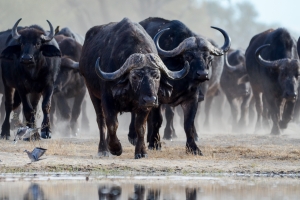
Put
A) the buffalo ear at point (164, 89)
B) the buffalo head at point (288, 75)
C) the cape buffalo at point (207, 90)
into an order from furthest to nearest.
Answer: the buffalo head at point (288, 75) < the cape buffalo at point (207, 90) < the buffalo ear at point (164, 89)

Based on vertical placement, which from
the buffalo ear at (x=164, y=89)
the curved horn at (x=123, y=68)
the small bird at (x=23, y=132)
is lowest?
the small bird at (x=23, y=132)

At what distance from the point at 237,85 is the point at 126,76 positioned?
14.8m

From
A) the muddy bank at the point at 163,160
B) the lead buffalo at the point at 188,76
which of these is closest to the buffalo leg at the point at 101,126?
the muddy bank at the point at 163,160

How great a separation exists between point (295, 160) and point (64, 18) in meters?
52.5

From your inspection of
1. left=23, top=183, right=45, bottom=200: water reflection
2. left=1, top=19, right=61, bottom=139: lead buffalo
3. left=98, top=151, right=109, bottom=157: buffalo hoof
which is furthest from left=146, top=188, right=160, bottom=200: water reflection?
left=1, top=19, right=61, bottom=139: lead buffalo

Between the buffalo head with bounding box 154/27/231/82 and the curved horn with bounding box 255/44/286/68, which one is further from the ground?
the curved horn with bounding box 255/44/286/68

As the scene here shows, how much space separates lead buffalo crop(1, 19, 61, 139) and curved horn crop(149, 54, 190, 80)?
13.4 ft

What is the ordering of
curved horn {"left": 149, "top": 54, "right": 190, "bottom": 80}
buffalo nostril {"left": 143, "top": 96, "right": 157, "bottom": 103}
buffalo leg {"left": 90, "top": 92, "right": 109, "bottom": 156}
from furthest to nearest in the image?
buffalo leg {"left": 90, "top": 92, "right": 109, "bottom": 156}, curved horn {"left": 149, "top": 54, "right": 190, "bottom": 80}, buffalo nostril {"left": 143, "top": 96, "right": 157, "bottom": 103}

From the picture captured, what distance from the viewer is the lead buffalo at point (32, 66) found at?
738 inches

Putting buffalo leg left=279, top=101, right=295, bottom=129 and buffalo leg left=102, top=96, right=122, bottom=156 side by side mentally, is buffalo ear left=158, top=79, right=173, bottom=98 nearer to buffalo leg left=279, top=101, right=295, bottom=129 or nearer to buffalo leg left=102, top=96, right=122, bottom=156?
buffalo leg left=102, top=96, right=122, bottom=156

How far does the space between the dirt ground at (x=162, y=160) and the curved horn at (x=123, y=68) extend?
114 centimetres

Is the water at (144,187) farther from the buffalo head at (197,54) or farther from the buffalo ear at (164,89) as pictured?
the buffalo head at (197,54)

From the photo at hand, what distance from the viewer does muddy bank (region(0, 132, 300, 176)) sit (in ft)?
43.7

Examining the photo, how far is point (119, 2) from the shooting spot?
70.9 m
